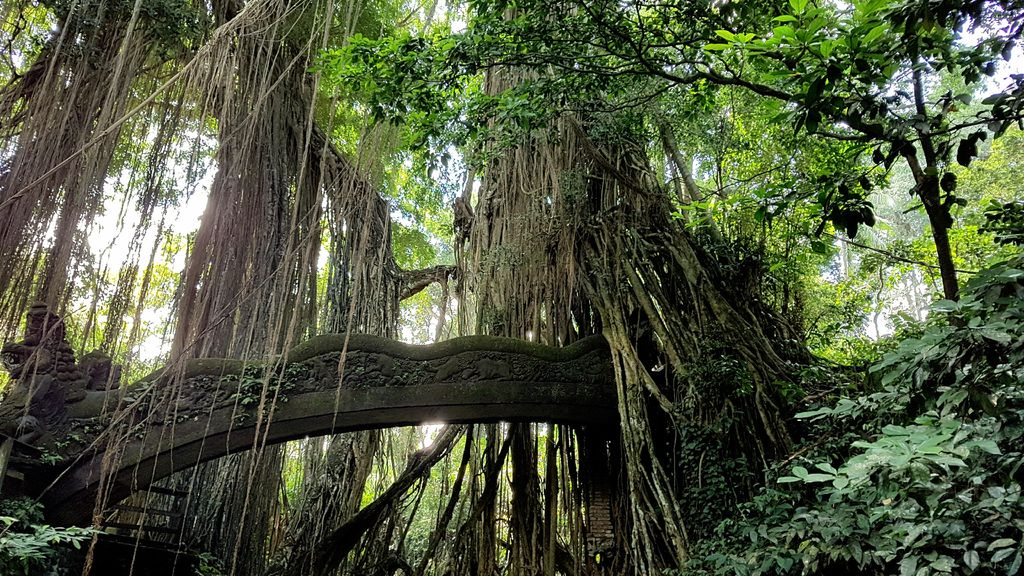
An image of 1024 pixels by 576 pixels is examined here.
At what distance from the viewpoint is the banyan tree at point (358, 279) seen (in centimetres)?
259

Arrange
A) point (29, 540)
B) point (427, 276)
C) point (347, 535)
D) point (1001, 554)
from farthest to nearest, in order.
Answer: point (427, 276), point (347, 535), point (29, 540), point (1001, 554)

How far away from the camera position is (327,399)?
330 cm

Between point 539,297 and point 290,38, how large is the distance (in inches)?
88.8

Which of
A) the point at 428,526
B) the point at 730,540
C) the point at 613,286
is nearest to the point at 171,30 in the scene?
the point at 613,286

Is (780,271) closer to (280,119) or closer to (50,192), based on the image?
(280,119)

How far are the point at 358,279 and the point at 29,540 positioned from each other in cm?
141

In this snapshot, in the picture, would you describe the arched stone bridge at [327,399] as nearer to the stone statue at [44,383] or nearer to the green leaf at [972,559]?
the stone statue at [44,383]

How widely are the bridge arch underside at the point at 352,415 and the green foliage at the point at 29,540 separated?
126 mm

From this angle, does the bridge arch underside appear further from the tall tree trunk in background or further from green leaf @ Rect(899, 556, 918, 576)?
green leaf @ Rect(899, 556, 918, 576)

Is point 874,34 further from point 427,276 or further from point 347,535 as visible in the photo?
point 427,276

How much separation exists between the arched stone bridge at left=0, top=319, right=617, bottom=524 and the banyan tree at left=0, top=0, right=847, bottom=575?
90 millimetres

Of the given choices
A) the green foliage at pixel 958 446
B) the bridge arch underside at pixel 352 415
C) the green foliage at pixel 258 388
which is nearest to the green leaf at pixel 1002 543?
the green foliage at pixel 958 446

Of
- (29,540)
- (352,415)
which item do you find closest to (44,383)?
(29,540)

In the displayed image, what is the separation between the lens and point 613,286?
157 inches
